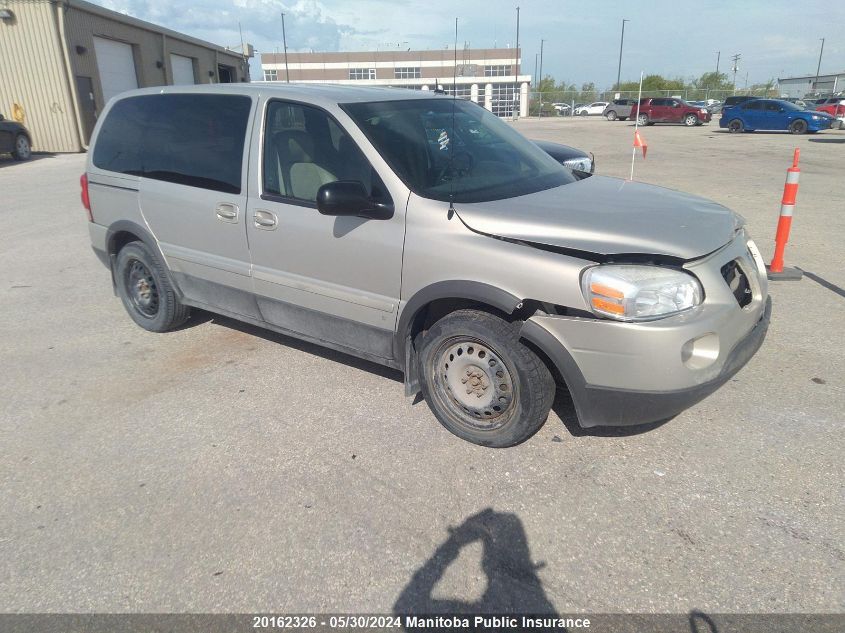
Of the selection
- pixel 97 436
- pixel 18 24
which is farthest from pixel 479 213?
pixel 18 24

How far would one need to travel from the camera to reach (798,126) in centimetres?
2705

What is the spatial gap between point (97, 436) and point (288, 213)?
1713 mm

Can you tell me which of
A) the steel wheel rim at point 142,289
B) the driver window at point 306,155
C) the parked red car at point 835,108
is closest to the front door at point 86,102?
the steel wheel rim at point 142,289

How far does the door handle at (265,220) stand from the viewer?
3883 mm

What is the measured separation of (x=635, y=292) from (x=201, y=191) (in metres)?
2.98

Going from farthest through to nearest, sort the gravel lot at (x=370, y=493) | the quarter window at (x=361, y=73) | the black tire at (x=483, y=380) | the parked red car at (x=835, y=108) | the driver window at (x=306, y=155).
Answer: the quarter window at (x=361, y=73), the parked red car at (x=835, y=108), the driver window at (x=306, y=155), the black tire at (x=483, y=380), the gravel lot at (x=370, y=493)

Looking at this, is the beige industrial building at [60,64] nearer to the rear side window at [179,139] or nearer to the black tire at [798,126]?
the rear side window at [179,139]

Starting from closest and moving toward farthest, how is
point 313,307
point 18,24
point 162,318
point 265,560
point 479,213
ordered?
1. point 265,560
2. point 479,213
3. point 313,307
4. point 162,318
5. point 18,24

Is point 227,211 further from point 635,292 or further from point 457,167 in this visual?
point 635,292

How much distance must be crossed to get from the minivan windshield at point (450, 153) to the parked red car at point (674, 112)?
33.2m

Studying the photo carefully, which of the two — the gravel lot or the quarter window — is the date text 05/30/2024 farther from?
the quarter window

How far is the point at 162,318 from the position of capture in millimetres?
5020

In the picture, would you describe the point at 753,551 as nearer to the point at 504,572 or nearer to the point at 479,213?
the point at 504,572

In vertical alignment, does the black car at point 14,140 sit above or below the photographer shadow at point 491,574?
above
